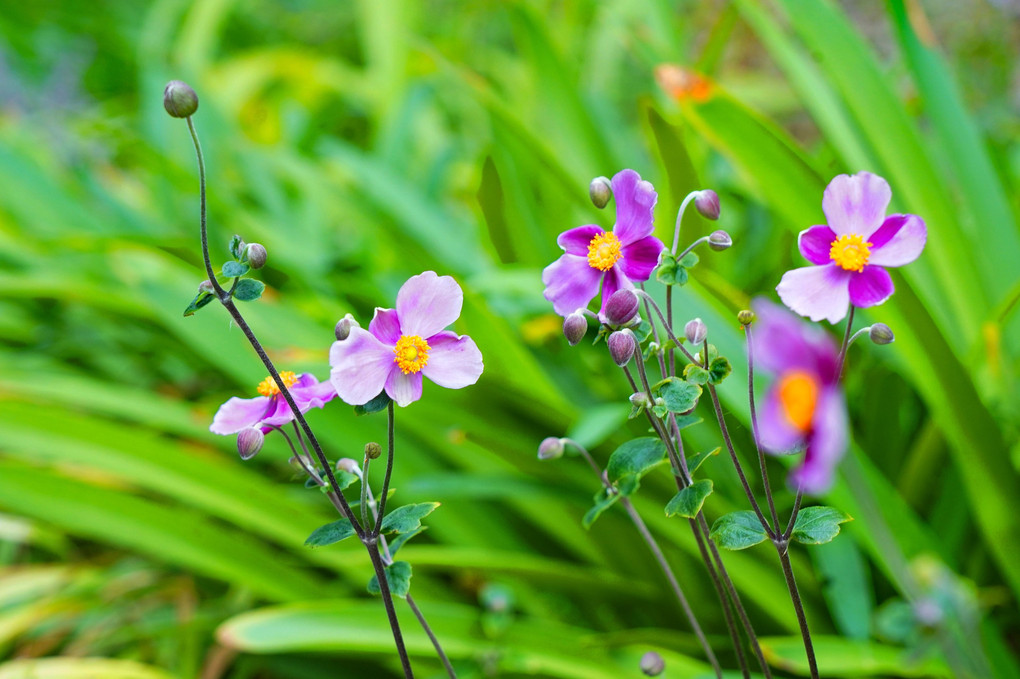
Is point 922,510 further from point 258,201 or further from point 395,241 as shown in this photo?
point 258,201

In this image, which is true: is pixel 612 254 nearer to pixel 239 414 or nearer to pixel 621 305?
pixel 621 305

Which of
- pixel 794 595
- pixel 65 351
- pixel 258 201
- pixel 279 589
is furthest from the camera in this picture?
pixel 258 201

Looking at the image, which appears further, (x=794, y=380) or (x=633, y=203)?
(x=633, y=203)

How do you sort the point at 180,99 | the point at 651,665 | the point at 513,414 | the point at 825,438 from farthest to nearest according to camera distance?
the point at 513,414, the point at 651,665, the point at 180,99, the point at 825,438

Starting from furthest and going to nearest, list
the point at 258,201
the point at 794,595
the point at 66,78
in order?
the point at 66,78 → the point at 258,201 → the point at 794,595

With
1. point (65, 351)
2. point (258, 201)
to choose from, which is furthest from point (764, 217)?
point (65, 351)

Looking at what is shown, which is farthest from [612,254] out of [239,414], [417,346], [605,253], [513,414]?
[513,414]

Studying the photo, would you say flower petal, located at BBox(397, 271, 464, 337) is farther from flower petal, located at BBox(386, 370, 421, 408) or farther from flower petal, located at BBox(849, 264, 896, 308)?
flower petal, located at BBox(849, 264, 896, 308)

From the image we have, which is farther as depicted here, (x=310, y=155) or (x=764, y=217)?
(x=310, y=155)

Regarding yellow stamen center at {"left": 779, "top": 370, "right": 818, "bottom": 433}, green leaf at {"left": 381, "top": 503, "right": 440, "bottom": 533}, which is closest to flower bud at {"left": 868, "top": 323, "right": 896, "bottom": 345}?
yellow stamen center at {"left": 779, "top": 370, "right": 818, "bottom": 433}
